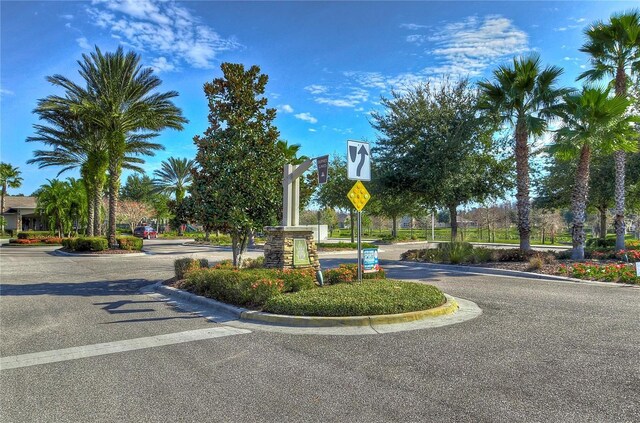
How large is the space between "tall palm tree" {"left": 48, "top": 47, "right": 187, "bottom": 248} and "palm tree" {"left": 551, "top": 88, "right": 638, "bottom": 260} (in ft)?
70.1

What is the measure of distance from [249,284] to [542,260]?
37.1 feet

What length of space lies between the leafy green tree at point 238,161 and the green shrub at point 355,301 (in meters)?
4.14

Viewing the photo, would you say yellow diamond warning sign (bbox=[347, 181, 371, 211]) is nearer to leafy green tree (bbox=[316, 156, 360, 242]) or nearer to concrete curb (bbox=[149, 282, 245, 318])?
concrete curb (bbox=[149, 282, 245, 318])

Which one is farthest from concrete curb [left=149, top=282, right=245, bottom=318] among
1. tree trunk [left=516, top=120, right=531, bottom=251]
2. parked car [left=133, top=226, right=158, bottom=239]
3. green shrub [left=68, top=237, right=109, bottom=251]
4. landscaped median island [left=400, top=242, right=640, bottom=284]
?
parked car [left=133, top=226, right=158, bottom=239]

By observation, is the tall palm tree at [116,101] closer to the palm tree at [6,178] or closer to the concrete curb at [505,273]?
the concrete curb at [505,273]

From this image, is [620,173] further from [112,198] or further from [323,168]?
[112,198]

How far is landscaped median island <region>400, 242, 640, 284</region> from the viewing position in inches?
484

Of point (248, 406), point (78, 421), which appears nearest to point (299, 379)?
point (248, 406)

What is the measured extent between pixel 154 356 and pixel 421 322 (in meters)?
4.21

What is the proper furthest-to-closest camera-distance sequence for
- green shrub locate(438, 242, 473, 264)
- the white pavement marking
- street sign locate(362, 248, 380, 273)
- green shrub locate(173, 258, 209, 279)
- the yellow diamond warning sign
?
Answer: 1. green shrub locate(438, 242, 473, 264)
2. green shrub locate(173, 258, 209, 279)
3. street sign locate(362, 248, 380, 273)
4. the yellow diamond warning sign
5. the white pavement marking

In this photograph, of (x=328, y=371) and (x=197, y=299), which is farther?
(x=197, y=299)

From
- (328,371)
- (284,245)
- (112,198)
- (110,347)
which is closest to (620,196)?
(284,245)

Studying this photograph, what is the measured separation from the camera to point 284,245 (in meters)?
10.5

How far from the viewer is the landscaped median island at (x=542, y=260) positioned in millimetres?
12281
